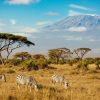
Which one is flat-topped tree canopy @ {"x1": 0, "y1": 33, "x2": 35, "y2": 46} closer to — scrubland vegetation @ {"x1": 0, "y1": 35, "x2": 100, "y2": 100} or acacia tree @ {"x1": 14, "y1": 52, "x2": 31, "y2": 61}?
scrubland vegetation @ {"x1": 0, "y1": 35, "x2": 100, "y2": 100}

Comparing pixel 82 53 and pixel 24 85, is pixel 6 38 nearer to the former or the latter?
pixel 82 53

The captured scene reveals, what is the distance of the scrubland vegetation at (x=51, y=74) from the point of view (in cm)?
1278

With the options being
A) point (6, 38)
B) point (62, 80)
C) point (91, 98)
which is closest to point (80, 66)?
point (6, 38)

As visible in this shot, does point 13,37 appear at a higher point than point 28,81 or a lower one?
higher

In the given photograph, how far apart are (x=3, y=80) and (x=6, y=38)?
3539cm

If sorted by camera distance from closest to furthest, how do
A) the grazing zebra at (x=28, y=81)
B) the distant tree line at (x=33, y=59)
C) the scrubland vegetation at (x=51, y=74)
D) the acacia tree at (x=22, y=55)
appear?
1. the scrubland vegetation at (x=51, y=74)
2. the grazing zebra at (x=28, y=81)
3. the distant tree line at (x=33, y=59)
4. the acacia tree at (x=22, y=55)

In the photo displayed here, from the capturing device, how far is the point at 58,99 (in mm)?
12250

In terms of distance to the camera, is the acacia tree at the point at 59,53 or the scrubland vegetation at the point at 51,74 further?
the acacia tree at the point at 59,53

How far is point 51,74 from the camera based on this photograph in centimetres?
3078

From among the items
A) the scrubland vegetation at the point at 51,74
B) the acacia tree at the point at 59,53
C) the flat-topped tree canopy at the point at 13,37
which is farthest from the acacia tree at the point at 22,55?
the flat-topped tree canopy at the point at 13,37

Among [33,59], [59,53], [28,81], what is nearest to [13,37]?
[33,59]

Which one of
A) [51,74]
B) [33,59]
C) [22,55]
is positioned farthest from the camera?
[22,55]

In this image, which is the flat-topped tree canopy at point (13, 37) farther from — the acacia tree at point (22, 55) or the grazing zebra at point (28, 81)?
the grazing zebra at point (28, 81)

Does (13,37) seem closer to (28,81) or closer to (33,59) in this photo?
(33,59)
